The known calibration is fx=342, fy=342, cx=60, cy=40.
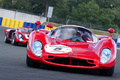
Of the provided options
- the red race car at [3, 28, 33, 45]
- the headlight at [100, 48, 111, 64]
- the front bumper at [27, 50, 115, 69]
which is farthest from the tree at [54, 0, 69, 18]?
the front bumper at [27, 50, 115, 69]

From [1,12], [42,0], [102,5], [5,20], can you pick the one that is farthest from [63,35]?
[102,5]

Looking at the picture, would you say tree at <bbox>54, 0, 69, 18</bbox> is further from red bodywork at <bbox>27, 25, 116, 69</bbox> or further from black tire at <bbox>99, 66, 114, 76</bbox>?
black tire at <bbox>99, 66, 114, 76</bbox>

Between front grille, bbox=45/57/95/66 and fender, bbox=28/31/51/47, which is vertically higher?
fender, bbox=28/31/51/47

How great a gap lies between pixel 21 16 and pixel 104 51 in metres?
40.2

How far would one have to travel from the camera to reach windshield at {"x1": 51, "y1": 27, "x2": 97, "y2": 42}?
7859 millimetres

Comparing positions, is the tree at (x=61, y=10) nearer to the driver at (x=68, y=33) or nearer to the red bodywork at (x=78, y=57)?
the driver at (x=68, y=33)

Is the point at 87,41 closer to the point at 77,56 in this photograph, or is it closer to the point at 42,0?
the point at 77,56

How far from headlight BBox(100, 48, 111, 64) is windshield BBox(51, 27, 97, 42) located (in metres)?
1.14

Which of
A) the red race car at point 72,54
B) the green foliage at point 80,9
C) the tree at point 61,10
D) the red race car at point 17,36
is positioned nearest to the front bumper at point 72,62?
the red race car at point 72,54

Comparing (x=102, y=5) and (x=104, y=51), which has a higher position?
(x=102, y=5)

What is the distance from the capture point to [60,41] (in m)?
7.30

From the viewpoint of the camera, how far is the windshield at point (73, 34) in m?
7.86

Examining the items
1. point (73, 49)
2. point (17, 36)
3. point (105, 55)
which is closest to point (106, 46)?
point (105, 55)

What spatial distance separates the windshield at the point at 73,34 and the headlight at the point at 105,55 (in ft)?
3.74
